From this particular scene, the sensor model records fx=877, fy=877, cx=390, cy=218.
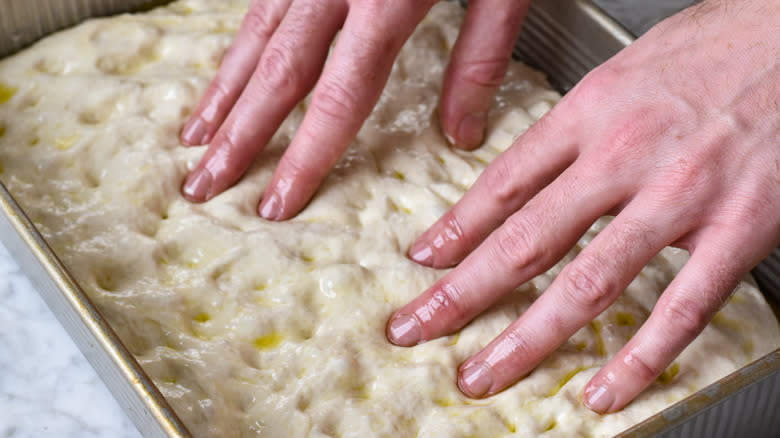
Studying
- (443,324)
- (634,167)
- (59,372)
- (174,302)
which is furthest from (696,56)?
(59,372)

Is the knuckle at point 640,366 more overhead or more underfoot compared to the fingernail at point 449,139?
more overhead

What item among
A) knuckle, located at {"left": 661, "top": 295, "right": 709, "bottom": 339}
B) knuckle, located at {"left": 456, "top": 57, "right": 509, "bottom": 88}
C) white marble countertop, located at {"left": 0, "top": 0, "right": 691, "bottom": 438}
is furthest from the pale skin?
white marble countertop, located at {"left": 0, "top": 0, "right": 691, "bottom": 438}

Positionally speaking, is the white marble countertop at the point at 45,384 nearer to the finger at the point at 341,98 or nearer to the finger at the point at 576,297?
the finger at the point at 341,98

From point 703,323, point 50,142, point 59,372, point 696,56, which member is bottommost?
point 59,372

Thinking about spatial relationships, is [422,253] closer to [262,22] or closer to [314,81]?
[314,81]

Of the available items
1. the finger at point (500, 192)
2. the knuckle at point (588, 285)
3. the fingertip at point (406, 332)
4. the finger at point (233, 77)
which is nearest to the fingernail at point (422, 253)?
the finger at point (500, 192)

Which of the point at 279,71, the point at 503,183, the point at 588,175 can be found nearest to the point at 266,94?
the point at 279,71

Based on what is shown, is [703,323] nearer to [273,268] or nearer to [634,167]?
[634,167]
